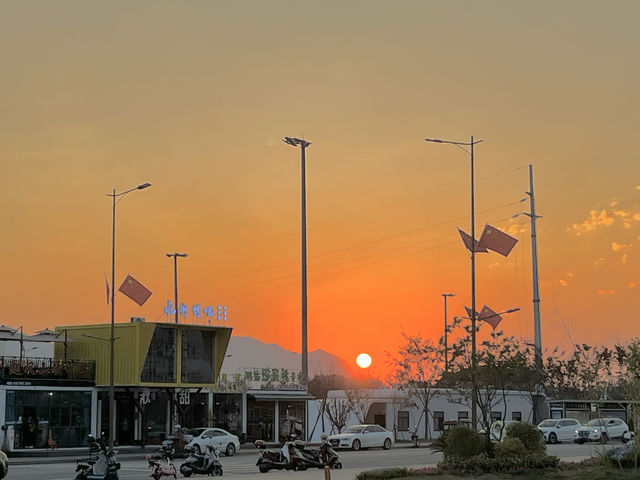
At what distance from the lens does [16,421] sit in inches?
1964

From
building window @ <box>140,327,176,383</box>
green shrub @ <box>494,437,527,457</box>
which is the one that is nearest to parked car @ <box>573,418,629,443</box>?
building window @ <box>140,327,176,383</box>

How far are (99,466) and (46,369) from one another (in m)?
29.5

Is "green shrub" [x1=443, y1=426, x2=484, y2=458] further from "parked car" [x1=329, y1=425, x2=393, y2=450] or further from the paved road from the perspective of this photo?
"parked car" [x1=329, y1=425, x2=393, y2=450]

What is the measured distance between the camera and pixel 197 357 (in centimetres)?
5844

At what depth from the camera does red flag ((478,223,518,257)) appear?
49.1m

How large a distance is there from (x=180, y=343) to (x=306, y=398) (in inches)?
492

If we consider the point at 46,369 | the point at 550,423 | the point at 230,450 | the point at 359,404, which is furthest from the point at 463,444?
the point at 359,404

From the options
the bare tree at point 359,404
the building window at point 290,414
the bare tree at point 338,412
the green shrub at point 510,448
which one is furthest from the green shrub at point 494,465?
the bare tree at point 359,404

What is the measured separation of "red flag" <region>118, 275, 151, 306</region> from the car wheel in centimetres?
1374

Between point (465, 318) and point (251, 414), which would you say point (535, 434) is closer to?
point (465, 318)

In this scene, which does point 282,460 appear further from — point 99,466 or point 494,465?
point 99,466

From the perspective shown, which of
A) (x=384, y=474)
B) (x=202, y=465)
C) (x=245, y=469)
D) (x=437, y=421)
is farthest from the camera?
(x=437, y=421)

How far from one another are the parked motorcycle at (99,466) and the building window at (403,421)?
163 ft

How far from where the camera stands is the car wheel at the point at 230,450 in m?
47.3
